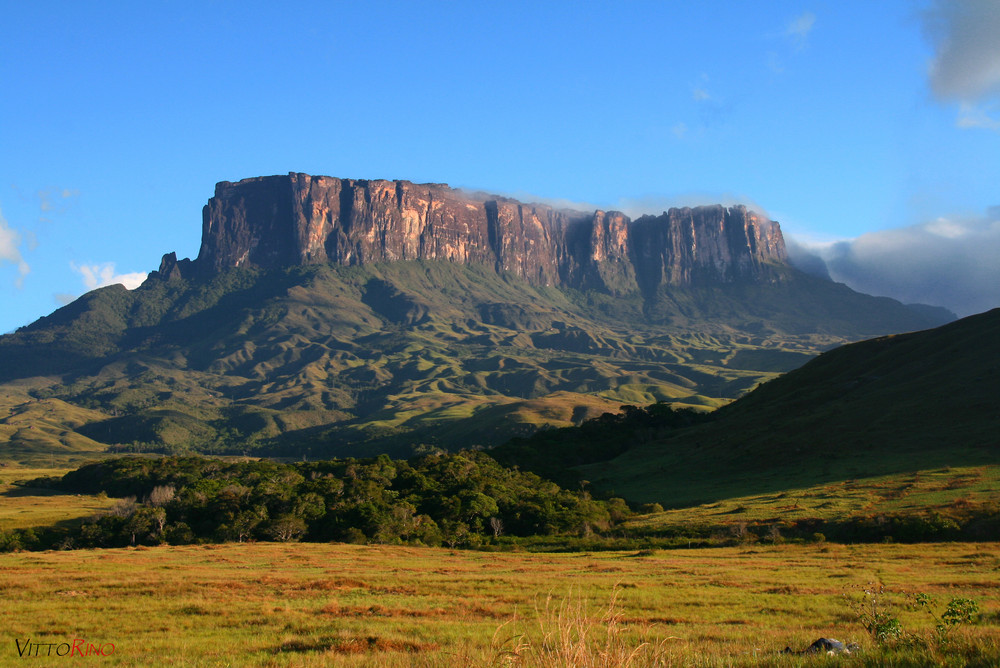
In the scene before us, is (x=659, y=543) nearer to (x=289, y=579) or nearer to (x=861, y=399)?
(x=289, y=579)

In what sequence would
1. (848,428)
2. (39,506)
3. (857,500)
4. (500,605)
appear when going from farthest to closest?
(39,506) → (848,428) → (857,500) → (500,605)

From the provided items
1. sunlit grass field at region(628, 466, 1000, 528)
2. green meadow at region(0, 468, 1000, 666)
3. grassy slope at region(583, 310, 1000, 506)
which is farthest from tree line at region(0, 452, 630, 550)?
grassy slope at region(583, 310, 1000, 506)

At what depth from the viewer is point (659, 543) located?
2324 inches

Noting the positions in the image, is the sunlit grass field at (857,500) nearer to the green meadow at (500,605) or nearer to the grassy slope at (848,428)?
the grassy slope at (848,428)

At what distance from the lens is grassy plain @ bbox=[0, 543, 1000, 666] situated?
15345 mm

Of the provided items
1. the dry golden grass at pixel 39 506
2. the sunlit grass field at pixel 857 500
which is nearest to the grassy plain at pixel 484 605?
the sunlit grass field at pixel 857 500

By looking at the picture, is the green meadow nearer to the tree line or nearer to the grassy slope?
the tree line

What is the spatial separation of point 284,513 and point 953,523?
56.2 m

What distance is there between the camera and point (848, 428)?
92.2 meters

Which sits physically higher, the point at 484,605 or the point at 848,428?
the point at 848,428
